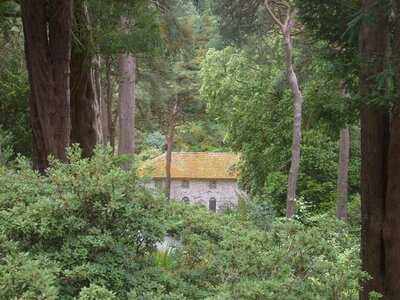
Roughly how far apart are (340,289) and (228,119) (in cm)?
2159

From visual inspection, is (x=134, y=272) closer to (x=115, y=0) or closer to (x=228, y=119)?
(x=115, y=0)

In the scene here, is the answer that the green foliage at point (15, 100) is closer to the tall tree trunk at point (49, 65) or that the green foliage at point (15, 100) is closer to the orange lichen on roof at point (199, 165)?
the tall tree trunk at point (49, 65)

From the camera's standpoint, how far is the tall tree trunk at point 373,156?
22.7 ft

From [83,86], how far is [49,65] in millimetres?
1956

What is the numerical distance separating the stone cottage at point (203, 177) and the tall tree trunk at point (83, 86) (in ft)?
105

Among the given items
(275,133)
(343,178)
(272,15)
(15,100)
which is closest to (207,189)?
(275,133)

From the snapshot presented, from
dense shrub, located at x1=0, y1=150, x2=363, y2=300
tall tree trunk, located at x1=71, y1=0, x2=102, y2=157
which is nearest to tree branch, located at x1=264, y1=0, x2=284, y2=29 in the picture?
tall tree trunk, located at x1=71, y1=0, x2=102, y2=157

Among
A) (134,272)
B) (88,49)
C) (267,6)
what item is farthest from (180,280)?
(267,6)

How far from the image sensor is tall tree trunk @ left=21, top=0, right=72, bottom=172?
314 inches

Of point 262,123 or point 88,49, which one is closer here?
point 88,49

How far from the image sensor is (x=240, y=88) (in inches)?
964

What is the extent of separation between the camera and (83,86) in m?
10.0

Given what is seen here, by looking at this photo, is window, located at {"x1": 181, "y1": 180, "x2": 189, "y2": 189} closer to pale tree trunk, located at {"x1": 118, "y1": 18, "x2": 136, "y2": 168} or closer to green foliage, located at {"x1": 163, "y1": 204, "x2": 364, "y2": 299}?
pale tree trunk, located at {"x1": 118, "y1": 18, "x2": 136, "y2": 168}

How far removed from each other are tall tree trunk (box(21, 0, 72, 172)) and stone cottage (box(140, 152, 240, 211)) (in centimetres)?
3420
